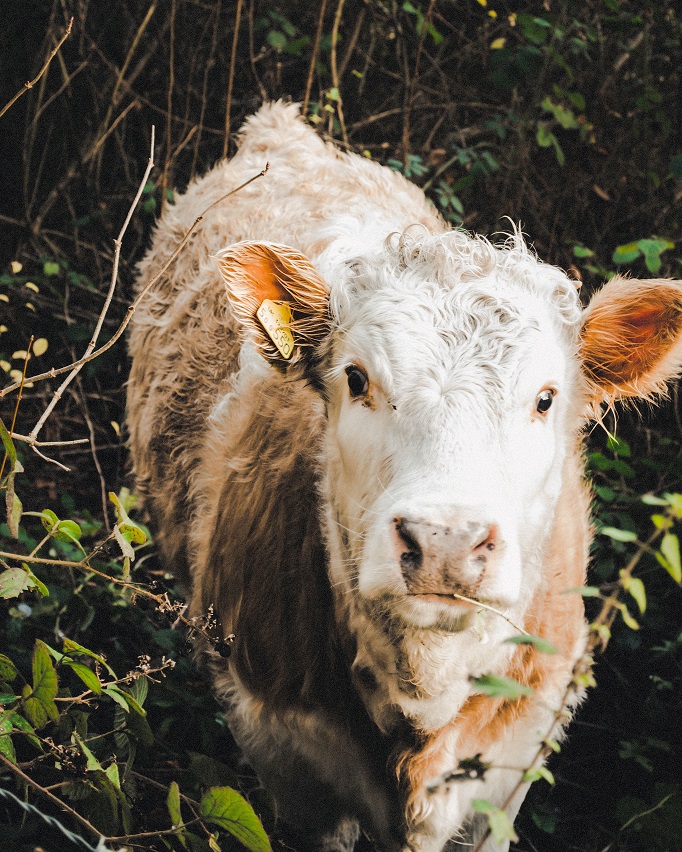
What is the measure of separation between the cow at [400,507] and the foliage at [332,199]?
0.77 meters

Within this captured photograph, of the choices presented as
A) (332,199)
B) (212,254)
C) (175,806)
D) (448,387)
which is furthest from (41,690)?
(332,199)

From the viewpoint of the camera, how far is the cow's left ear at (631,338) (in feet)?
8.18

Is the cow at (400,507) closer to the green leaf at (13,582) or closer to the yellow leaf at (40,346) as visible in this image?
the green leaf at (13,582)

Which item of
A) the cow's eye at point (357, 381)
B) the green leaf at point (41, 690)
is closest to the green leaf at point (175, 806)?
the green leaf at point (41, 690)

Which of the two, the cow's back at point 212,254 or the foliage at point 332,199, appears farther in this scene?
the foliage at point 332,199

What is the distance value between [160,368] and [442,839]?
2234 millimetres

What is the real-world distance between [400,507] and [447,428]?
0.25 meters

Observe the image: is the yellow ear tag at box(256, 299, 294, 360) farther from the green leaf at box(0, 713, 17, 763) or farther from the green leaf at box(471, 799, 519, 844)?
the green leaf at box(471, 799, 519, 844)

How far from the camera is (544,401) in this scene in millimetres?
2256

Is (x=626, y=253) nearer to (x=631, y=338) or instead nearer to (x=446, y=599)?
(x=631, y=338)

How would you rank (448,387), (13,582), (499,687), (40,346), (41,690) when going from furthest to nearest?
(40,346)
(448,387)
(13,582)
(41,690)
(499,687)

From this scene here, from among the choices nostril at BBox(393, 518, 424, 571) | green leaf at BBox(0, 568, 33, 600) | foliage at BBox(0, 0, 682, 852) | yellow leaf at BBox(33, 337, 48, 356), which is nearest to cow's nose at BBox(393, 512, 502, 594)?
nostril at BBox(393, 518, 424, 571)

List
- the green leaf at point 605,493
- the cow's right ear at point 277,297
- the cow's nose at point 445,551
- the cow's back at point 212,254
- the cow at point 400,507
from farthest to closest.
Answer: the green leaf at point 605,493 < the cow's back at point 212,254 < the cow's right ear at point 277,297 < the cow at point 400,507 < the cow's nose at point 445,551

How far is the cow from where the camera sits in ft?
6.50
